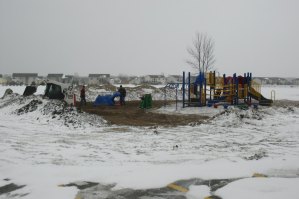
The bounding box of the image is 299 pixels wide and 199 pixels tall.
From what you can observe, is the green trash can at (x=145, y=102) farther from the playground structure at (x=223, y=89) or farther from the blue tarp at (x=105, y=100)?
the blue tarp at (x=105, y=100)

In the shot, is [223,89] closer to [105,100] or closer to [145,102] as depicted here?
[145,102]

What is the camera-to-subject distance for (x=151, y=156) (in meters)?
9.38

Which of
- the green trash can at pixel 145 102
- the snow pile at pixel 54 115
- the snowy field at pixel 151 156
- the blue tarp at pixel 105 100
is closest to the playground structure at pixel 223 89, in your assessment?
the green trash can at pixel 145 102

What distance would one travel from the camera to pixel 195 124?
16.3 meters

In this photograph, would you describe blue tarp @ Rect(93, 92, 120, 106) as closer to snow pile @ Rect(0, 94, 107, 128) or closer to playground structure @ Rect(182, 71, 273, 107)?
playground structure @ Rect(182, 71, 273, 107)

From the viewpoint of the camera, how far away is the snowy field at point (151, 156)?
6.46 meters

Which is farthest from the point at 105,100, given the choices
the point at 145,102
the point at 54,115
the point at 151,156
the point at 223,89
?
the point at 151,156

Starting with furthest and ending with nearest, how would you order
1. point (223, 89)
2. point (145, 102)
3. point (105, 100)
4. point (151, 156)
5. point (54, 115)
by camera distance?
point (105, 100) < point (145, 102) < point (223, 89) < point (54, 115) < point (151, 156)

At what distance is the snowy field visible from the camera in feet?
21.2

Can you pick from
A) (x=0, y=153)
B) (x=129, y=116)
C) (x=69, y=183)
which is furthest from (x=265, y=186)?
(x=129, y=116)

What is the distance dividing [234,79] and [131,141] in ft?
49.6

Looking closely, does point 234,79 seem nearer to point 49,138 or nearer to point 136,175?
point 49,138

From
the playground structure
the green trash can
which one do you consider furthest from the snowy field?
the green trash can

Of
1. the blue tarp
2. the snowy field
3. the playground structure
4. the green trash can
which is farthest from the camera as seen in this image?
the blue tarp
